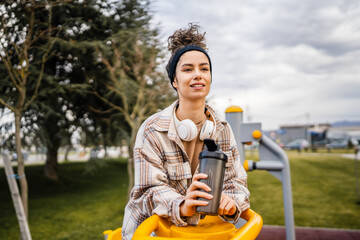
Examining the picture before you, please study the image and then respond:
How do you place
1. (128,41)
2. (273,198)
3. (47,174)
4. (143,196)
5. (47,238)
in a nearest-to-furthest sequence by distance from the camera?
(143,196), (47,238), (128,41), (273,198), (47,174)

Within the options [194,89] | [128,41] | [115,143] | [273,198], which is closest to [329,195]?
[273,198]

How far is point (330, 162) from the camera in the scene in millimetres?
16250

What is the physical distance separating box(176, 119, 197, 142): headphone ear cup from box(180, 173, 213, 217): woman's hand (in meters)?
0.30

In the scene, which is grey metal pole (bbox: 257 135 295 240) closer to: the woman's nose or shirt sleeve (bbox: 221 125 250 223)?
shirt sleeve (bbox: 221 125 250 223)

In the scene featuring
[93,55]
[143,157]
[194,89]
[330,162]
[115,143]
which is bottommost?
[330,162]

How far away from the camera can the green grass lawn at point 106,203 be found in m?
6.12

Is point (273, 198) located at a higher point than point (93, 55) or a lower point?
lower

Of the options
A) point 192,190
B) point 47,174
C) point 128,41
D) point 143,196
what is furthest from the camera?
point 47,174

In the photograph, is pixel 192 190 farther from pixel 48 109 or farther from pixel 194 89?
pixel 48 109

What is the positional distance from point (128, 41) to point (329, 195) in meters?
7.71

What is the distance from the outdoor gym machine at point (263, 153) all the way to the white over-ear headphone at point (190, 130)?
5.42ft

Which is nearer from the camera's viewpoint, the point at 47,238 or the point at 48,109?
the point at 47,238

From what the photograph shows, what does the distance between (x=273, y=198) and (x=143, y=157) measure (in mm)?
8327

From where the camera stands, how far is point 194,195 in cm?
114
